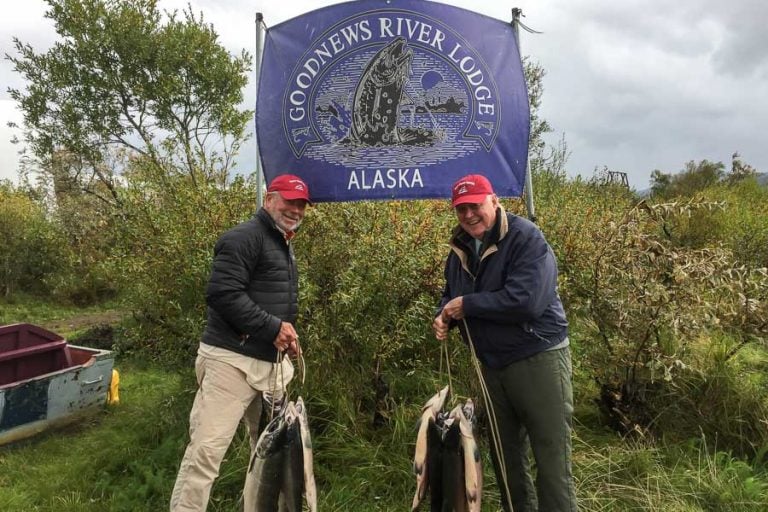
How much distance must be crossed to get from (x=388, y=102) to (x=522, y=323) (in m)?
1.82

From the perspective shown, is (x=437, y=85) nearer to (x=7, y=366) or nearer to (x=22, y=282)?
(x=7, y=366)

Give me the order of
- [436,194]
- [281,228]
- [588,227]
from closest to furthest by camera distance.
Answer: [281,228] < [436,194] < [588,227]

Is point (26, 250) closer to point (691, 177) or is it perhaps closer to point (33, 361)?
point (33, 361)

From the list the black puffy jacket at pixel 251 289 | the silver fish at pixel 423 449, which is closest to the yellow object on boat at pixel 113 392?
the black puffy jacket at pixel 251 289

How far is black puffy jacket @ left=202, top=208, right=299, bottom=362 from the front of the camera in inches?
105

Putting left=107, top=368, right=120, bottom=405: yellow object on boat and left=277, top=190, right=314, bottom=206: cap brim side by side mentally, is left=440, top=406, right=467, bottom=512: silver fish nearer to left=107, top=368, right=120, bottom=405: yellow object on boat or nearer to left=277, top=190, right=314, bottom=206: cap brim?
left=277, top=190, right=314, bottom=206: cap brim

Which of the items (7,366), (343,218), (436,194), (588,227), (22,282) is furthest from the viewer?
(22,282)

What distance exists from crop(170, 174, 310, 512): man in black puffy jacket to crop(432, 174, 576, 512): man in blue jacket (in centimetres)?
90

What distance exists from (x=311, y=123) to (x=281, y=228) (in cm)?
98

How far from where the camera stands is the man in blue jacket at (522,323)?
2559 mm

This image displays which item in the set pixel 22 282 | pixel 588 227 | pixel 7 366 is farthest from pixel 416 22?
pixel 22 282

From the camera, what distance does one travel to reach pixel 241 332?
2789mm

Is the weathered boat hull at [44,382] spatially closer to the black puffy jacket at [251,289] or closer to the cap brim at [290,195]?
the black puffy jacket at [251,289]

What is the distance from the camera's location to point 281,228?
9.55ft
